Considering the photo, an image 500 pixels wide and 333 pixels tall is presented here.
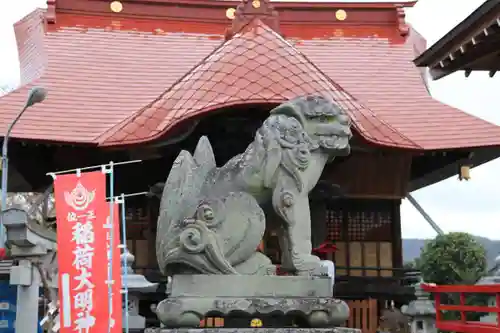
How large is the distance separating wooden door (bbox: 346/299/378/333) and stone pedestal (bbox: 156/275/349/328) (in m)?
7.22

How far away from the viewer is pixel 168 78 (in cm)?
1443

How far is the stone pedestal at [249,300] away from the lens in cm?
509

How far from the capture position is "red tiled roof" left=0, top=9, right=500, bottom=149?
12250mm

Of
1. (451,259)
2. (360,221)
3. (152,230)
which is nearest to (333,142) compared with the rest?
(152,230)

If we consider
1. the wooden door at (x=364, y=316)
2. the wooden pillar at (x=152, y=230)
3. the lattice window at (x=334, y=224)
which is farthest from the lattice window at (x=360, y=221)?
the wooden pillar at (x=152, y=230)

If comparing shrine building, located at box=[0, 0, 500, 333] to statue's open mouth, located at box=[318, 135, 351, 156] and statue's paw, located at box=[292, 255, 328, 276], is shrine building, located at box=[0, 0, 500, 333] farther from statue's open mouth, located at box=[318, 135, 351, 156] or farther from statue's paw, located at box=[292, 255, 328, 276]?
statue's paw, located at box=[292, 255, 328, 276]

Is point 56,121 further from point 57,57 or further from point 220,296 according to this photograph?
point 220,296

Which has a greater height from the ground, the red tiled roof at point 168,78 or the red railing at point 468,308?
the red tiled roof at point 168,78

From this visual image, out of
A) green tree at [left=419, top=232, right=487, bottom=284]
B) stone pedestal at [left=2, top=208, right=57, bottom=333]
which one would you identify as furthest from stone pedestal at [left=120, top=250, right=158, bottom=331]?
green tree at [left=419, top=232, right=487, bottom=284]

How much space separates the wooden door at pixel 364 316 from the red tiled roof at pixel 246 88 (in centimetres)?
283

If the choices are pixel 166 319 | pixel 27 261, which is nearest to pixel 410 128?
pixel 27 261

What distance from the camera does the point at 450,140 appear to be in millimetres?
12734

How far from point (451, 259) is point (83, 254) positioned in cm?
2339

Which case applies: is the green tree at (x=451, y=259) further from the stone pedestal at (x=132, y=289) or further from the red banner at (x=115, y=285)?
the red banner at (x=115, y=285)
